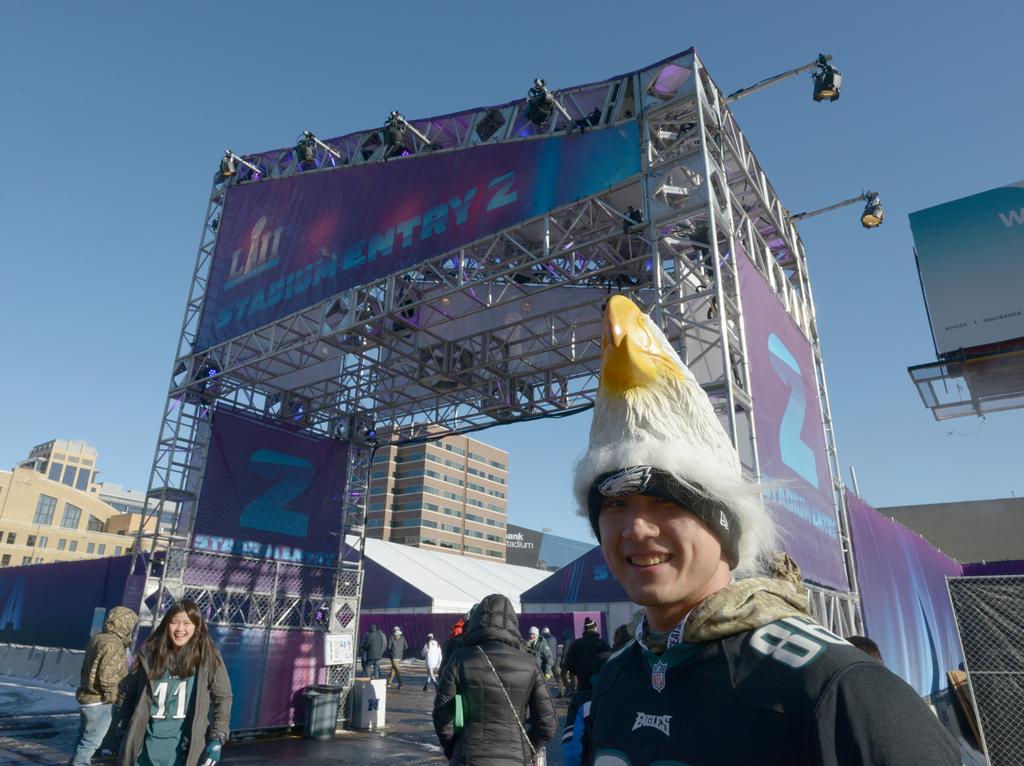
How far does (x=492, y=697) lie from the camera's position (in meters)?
3.85

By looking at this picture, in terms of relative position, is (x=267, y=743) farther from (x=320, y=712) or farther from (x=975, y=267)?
(x=975, y=267)

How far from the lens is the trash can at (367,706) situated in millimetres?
11516

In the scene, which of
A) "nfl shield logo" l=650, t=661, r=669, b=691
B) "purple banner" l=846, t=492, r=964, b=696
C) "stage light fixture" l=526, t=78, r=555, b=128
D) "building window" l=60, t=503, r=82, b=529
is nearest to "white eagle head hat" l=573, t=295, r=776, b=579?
"nfl shield logo" l=650, t=661, r=669, b=691

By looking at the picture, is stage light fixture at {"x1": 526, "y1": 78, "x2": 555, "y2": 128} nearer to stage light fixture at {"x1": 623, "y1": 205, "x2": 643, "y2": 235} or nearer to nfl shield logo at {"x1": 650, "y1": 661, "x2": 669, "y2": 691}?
stage light fixture at {"x1": 623, "y1": 205, "x2": 643, "y2": 235}

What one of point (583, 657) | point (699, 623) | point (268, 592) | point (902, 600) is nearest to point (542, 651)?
point (268, 592)

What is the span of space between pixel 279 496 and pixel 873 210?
1390 cm

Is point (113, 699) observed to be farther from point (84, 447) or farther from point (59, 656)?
point (84, 447)

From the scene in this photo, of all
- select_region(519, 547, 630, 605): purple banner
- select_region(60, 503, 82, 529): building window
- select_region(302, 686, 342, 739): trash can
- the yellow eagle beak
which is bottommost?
select_region(302, 686, 342, 739): trash can

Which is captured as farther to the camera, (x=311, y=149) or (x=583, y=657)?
(x=311, y=149)

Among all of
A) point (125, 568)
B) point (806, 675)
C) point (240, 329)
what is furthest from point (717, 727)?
point (125, 568)

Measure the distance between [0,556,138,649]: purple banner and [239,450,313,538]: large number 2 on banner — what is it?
17.5ft

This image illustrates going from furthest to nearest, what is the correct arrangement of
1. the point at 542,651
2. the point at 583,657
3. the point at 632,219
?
the point at 542,651
the point at 632,219
the point at 583,657

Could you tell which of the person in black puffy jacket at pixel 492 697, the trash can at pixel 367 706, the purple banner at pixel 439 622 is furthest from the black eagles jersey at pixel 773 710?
the purple banner at pixel 439 622

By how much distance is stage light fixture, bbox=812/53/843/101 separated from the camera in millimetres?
9492
